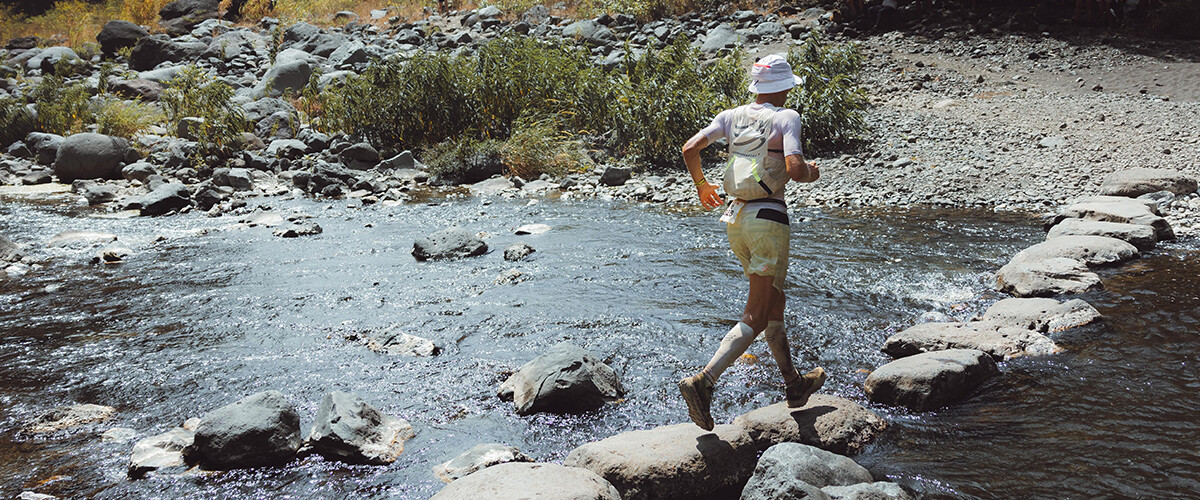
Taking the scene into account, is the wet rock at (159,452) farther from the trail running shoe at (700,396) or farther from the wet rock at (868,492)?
the wet rock at (868,492)

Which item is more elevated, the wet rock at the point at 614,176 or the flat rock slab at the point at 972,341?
the flat rock slab at the point at 972,341

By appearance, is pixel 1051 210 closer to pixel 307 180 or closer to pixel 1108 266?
pixel 1108 266

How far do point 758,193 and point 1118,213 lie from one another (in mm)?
6082

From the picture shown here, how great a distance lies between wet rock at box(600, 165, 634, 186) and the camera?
A: 1230 centimetres

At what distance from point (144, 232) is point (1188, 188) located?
12.9 m

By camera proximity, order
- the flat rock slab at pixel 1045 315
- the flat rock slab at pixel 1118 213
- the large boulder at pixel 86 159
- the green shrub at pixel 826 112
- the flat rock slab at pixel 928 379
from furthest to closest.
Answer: the large boulder at pixel 86 159 → the green shrub at pixel 826 112 → the flat rock slab at pixel 1118 213 → the flat rock slab at pixel 1045 315 → the flat rock slab at pixel 928 379

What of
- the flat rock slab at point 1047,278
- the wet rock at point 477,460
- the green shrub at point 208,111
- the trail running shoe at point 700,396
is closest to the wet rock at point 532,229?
the flat rock slab at point 1047,278

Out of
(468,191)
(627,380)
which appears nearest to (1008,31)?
(468,191)

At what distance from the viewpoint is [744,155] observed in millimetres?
3580

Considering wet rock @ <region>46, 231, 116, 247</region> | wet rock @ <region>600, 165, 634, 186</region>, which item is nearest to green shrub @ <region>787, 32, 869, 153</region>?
wet rock @ <region>600, 165, 634, 186</region>

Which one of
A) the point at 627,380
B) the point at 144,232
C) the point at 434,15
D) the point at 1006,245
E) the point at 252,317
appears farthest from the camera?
the point at 434,15

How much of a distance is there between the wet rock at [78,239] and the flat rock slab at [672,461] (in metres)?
8.55

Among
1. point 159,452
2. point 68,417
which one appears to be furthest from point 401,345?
point 68,417

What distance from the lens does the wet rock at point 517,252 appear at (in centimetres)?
805
